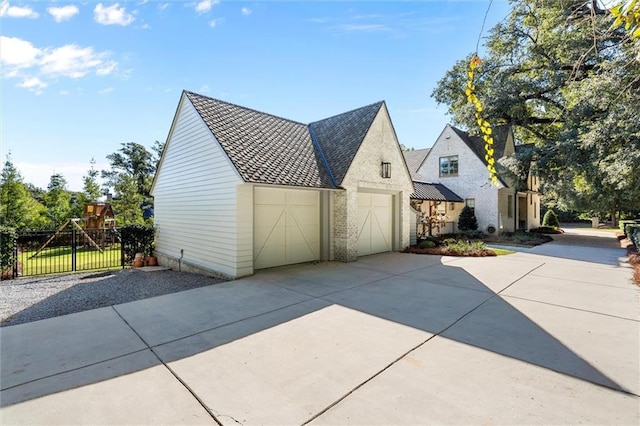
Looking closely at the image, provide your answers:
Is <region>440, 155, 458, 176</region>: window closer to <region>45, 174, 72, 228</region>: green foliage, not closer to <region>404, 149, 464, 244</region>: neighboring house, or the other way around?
<region>404, 149, 464, 244</region>: neighboring house

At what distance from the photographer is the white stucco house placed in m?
19.9

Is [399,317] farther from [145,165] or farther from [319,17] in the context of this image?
[145,165]

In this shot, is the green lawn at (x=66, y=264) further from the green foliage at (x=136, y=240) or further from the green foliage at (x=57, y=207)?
the green foliage at (x=57, y=207)

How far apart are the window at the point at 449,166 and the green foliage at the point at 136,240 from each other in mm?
20090

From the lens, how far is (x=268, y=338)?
4438 mm

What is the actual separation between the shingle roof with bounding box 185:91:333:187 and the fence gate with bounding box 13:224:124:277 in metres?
6.89

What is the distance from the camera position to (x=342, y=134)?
12.6 metres

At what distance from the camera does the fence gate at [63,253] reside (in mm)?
11078

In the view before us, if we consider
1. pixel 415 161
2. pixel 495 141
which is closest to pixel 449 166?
pixel 495 141

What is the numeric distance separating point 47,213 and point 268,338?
2424 centimetres

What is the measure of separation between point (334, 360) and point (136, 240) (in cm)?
1223

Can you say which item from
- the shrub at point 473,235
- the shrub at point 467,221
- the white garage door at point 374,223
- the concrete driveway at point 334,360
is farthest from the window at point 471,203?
the concrete driveway at point 334,360

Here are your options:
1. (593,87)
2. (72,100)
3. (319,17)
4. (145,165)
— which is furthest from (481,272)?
(145,165)

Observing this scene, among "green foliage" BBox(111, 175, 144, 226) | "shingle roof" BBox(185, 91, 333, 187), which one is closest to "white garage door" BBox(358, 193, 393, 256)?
"shingle roof" BBox(185, 91, 333, 187)
